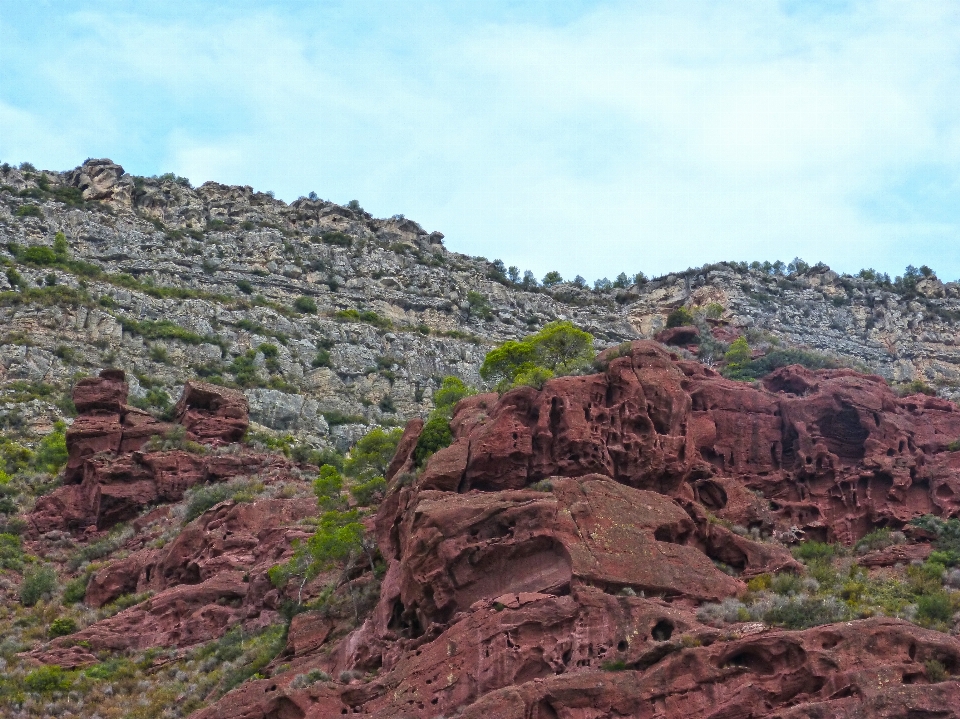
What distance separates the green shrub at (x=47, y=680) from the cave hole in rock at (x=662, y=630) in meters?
20.9

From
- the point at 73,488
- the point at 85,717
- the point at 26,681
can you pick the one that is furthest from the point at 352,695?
the point at 73,488

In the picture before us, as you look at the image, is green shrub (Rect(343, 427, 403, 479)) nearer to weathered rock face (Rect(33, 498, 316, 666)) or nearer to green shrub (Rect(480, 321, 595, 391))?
weathered rock face (Rect(33, 498, 316, 666))

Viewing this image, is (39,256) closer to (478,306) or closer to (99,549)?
(478,306)

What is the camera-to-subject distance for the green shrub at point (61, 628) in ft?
141

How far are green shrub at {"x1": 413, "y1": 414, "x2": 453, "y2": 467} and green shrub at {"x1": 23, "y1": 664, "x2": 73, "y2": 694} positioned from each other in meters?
13.3

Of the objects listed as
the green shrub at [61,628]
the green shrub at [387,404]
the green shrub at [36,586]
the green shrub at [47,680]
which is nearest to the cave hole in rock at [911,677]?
the green shrub at [47,680]

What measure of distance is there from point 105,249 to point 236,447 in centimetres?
4476

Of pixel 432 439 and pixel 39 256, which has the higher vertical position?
pixel 39 256

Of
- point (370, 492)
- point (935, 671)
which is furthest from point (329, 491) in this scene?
point (935, 671)

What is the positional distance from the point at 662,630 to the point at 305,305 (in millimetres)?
70778

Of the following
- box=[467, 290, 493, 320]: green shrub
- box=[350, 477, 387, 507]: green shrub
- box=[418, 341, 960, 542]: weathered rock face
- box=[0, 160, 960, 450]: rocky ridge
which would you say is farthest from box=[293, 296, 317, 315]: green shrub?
box=[418, 341, 960, 542]: weathered rock face

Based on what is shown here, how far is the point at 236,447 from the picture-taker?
2309 inches

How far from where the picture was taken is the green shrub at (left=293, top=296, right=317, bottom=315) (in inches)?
3691

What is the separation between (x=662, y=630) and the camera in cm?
2709
